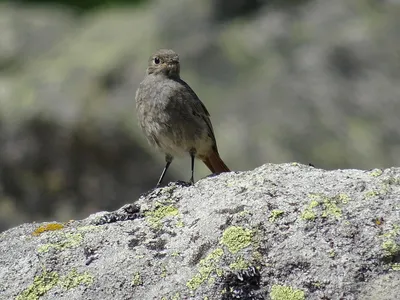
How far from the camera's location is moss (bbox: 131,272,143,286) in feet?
13.3

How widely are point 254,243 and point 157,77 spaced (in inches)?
155

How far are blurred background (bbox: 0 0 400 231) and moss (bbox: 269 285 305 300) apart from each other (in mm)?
6403

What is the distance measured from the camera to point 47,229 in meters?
4.66

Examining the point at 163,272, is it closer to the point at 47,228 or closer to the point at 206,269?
the point at 206,269

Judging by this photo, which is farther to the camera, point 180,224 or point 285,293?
point 180,224

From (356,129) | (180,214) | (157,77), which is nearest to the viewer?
(180,214)

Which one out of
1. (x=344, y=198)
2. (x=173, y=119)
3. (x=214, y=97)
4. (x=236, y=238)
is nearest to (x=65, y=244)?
(x=236, y=238)

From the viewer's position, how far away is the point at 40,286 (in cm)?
416

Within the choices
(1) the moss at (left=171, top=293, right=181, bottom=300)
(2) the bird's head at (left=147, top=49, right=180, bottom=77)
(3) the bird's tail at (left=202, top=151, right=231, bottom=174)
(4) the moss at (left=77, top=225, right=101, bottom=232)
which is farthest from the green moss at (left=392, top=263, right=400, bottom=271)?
(2) the bird's head at (left=147, top=49, right=180, bottom=77)

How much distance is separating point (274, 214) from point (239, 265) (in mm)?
378

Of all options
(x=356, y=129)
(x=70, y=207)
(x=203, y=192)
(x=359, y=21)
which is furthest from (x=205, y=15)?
(x=203, y=192)

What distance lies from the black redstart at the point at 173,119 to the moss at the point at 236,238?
2965 mm

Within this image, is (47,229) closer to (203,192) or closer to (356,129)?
(203,192)

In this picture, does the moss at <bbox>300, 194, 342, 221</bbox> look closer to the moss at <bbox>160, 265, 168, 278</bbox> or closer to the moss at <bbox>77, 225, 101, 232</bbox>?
the moss at <bbox>160, 265, 168, 278</bbox>
